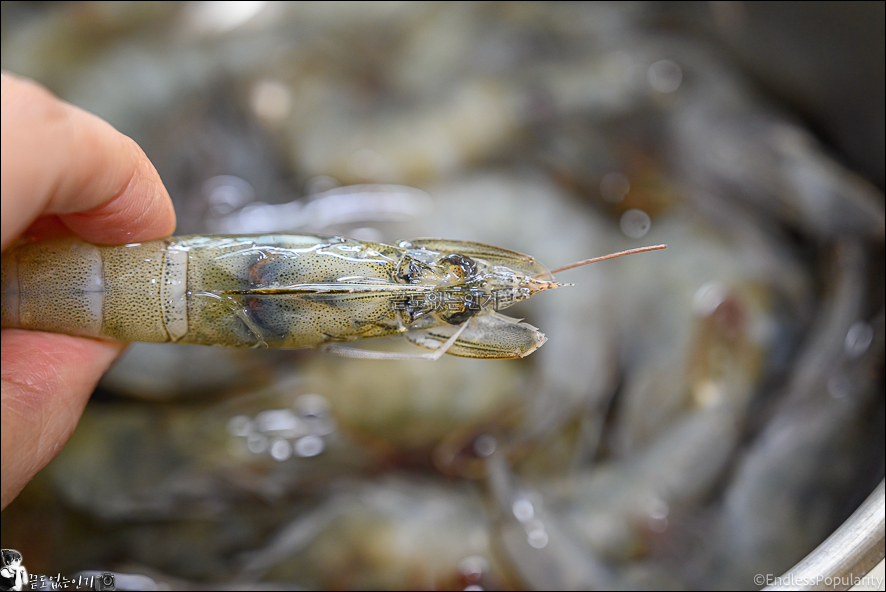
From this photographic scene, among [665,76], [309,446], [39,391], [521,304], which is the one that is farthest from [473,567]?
[665,76]

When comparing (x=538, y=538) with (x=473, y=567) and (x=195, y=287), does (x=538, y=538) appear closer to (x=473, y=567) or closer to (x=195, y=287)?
(x=473, y=567)

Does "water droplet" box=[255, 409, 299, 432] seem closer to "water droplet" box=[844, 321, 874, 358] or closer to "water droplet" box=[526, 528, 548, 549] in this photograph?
"water droplet" box=[526, 528, 548, 549]

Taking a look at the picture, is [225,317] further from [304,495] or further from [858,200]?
[858,200]

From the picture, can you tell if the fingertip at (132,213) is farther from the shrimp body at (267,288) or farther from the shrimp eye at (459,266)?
the shrimp eye at (459,266)

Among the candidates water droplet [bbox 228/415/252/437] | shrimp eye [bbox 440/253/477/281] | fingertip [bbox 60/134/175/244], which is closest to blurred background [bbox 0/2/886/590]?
water droplet [bbox 228/415/252/437]

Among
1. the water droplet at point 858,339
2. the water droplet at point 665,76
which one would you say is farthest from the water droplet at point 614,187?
the water droplet at point 858,339

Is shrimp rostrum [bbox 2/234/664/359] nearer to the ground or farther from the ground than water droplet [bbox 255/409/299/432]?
farther from the ground

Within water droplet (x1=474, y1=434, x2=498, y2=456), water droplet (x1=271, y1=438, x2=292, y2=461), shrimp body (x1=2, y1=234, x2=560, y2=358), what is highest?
shrimp body (x1=2, y1=234, x2=560, y2=358)

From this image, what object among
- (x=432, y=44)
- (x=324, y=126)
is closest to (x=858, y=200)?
(x=432, y=44)
